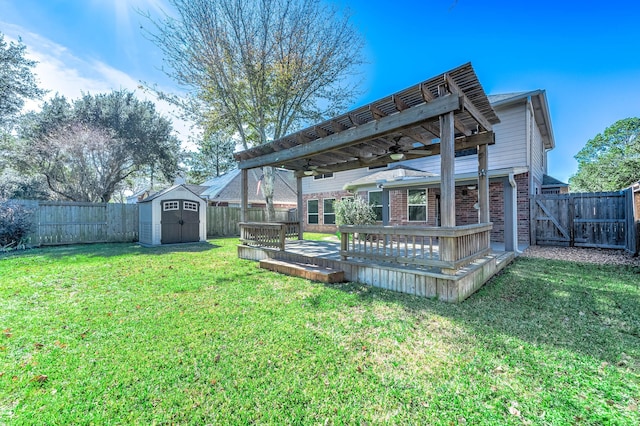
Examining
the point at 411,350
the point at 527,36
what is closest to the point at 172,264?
the point at 411,350

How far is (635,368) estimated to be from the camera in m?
2.31

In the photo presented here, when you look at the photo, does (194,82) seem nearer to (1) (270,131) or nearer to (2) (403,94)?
(1) (270,131)

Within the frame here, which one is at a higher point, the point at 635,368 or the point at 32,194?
the point at 32,194

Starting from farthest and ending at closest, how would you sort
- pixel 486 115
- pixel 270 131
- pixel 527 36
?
pixel 270 131
pixel 527 36
pixel 486 115

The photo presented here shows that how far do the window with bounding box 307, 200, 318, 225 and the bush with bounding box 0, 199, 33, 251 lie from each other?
1251 cm

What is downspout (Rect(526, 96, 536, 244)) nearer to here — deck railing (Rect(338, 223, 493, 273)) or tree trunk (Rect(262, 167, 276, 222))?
deck railing (Rect(338, 223, 493, 273))

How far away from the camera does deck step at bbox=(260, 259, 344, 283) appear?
5.07m

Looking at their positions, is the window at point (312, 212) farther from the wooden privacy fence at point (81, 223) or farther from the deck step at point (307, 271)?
the deck step at point (307, 271)

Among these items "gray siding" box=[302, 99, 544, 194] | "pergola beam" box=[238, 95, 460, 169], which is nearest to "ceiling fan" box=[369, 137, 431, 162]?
"pergola beam" box=[238, 95, 460, 169]

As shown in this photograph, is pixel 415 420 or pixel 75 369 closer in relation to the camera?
pixel 415 420

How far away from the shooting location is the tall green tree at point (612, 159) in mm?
20906

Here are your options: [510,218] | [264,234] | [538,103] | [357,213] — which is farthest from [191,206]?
[538,103]

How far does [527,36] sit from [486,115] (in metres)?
4.77

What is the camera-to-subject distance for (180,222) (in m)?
11.5
